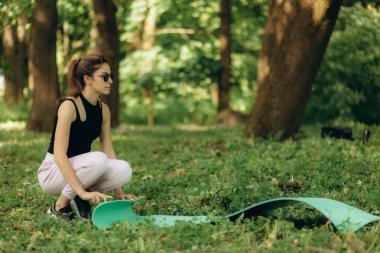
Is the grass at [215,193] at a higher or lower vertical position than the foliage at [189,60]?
lower

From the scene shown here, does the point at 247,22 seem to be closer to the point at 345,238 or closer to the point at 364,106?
the point at 364,106

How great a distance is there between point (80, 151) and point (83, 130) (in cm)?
21

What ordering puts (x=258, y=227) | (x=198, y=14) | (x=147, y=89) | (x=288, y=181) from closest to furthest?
(x=258, y=227)
(x=288, y=181)
(x=198, y=14)
(x=147, y=89)

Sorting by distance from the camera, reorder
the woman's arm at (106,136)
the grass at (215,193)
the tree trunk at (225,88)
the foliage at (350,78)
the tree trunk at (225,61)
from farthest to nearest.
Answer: the tree trunk at (225,88), the tree trunk at (225,61), the foliage at (350,78), the woman's arm at (106,136), the grass at (215,193)

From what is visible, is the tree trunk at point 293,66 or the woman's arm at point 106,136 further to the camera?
the tree trunk at point 293,66

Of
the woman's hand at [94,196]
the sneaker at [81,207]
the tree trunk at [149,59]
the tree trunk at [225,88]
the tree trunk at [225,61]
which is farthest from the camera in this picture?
the tree trunk at [149,59]

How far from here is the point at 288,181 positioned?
817 cm

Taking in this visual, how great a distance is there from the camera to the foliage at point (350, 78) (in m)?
18.1

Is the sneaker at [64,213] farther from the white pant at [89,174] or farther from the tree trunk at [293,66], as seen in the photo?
the tree trunk at [293,66]

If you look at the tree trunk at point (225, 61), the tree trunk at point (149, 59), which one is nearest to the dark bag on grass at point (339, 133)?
the tree trunk at point (225, 61)

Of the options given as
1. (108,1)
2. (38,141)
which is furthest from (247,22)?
(38,141)

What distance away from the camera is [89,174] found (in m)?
6.42

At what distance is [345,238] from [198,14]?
69.1 feet

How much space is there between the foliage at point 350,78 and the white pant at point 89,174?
11.5 metres
